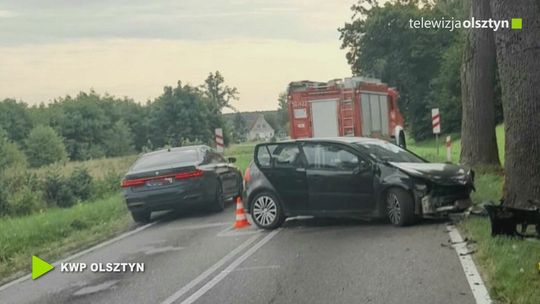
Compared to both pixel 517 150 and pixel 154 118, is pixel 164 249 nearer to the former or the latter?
pixel 517 150

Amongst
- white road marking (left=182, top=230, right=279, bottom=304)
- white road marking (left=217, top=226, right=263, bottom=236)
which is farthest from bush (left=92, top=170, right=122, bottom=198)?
white road marking (left=182, top=230, right=279, bottom=304)

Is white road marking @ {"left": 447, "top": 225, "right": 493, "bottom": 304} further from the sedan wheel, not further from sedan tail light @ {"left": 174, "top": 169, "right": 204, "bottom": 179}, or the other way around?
sedan tail light @ {"left": 174, "top": 169, "right": 204, "bottom": 179}

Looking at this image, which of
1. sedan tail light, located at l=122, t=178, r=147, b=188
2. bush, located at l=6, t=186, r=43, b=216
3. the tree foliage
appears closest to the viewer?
sedan tail light, located at l=122, t=178, r=147, b=188

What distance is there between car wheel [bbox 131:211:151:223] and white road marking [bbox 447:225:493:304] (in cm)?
713

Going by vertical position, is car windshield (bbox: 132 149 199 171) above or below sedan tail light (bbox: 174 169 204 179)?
above

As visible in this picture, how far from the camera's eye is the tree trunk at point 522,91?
32.6 feet

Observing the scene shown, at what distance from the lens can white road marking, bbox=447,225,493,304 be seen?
22.0ft

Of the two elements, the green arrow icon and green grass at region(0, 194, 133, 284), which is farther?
green grass at region(0, 194, 133, 284)

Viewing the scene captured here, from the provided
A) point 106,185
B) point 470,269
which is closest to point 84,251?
point 470,269

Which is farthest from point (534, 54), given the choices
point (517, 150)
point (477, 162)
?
point (477, 162)

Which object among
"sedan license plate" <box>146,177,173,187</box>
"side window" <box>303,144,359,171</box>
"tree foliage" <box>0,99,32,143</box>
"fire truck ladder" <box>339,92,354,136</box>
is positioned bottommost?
"sedan license plate" <box>146,177,173,187</box>

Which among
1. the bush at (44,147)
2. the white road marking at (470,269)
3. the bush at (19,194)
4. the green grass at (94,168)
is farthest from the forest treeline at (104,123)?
the white road marking at (470,269)

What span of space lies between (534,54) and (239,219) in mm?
5685

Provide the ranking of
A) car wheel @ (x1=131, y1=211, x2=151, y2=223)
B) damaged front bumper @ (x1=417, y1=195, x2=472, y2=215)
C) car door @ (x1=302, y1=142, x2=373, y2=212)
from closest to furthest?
damaged front bumper @ (x1=417, y1=195, x2=472, y2=215) → car door @ (x1=302, y1=142, x2=373, y2=212) → car wheel @ (x1=131, y1=211, x2=151, y2=223)
